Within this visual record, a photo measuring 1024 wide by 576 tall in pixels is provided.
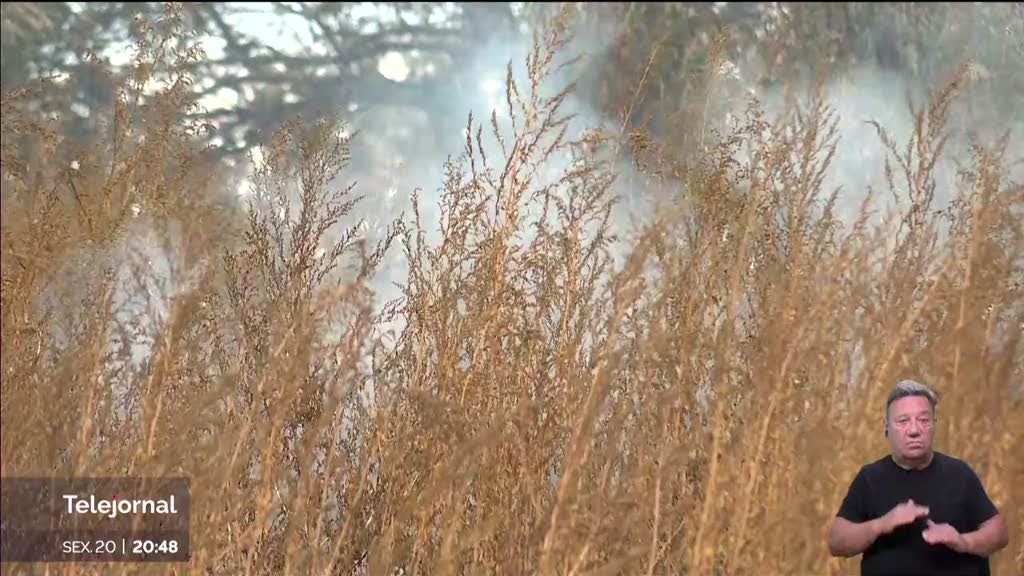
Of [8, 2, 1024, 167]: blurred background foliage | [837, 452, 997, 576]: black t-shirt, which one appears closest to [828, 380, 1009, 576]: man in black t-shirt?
[837, 452, 997, 576]: black t-shirt

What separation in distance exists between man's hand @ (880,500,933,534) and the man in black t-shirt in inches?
1.0

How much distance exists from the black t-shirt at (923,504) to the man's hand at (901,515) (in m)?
0.08

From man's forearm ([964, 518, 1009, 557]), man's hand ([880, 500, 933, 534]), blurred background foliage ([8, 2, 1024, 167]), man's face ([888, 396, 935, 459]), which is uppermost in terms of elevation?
blurred background foliage ([8, 2, 1024, 167])

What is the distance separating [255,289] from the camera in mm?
3625

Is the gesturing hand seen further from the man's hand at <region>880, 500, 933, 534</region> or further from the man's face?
the man's face

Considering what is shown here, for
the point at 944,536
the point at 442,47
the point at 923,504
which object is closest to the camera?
the point at 944,536

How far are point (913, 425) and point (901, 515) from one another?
18 cm

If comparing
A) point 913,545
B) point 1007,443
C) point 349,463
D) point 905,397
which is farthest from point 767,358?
point 349,463

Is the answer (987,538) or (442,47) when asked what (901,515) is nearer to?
(987,538)

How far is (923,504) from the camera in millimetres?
2564

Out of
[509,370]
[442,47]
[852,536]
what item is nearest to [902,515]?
[852,536]

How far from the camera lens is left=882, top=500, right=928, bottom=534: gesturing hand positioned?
2439 millimetres

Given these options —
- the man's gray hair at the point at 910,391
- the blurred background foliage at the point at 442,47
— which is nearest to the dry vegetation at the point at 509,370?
the man's gray hair at the point at 910,391

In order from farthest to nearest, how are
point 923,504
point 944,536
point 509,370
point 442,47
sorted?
point 442,47 < point 509,370 < point 923,504 < point 944,536
